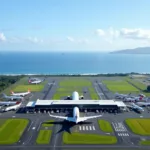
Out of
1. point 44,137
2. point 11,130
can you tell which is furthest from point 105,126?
point 11,130

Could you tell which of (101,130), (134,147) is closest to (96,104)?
(101,130)

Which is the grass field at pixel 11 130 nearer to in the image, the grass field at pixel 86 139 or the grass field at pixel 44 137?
the grass field at pixel 44 137

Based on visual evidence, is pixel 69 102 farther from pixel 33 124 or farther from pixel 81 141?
pixel 81 141

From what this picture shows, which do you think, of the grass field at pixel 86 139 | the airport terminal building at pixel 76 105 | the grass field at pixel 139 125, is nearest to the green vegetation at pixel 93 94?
the airport terminal building at pixel 76 105

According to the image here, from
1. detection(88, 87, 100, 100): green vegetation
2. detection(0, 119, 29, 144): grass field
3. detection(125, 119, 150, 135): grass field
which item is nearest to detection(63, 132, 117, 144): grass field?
detection(125, 119, 150, 135): grass field

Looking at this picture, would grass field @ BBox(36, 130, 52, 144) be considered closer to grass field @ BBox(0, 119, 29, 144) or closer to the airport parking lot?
the airport parking lot

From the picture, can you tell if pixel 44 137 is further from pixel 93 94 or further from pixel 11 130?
pixel 93 94
